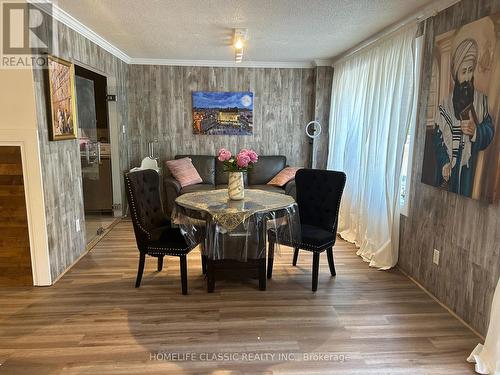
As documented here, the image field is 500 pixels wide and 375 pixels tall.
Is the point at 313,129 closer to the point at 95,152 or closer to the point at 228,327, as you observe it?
the point at 95,152

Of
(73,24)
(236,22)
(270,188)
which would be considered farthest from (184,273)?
(73,24)

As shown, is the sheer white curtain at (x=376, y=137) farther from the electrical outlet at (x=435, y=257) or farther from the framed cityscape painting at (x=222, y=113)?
the framed cityscape painting at (x=222, y=113)

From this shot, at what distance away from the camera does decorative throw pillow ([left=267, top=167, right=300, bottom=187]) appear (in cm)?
528

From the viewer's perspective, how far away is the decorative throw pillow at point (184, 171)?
5.19m

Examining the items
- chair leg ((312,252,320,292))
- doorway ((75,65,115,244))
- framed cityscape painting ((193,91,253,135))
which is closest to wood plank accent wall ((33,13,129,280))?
doorway ((75,65,115,244))

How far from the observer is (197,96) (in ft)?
18.4

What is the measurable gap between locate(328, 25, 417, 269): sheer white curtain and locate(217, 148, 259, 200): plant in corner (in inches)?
58.1

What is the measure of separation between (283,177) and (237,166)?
2.35 metres

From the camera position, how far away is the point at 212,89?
18.5 feet

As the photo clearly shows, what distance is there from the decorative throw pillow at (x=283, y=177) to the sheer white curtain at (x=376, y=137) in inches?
31.9

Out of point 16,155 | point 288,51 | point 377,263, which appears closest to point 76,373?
point 16,155

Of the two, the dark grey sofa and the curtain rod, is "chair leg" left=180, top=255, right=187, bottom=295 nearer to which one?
the dark grey sofa

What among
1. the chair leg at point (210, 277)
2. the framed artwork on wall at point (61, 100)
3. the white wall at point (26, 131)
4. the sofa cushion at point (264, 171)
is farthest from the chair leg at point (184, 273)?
the sofa cushion at point (264, 171)

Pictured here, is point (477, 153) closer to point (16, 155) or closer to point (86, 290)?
point (86, 290)
